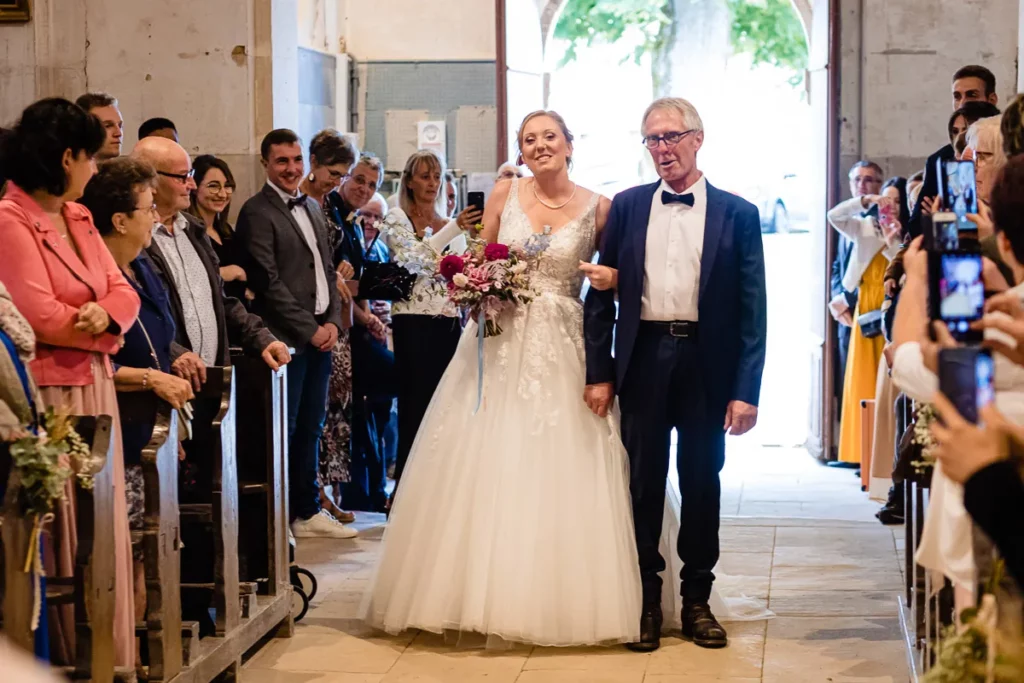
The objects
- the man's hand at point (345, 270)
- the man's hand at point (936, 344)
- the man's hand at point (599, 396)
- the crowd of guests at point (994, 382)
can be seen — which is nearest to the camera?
the crowd of guests at point (994, 382)

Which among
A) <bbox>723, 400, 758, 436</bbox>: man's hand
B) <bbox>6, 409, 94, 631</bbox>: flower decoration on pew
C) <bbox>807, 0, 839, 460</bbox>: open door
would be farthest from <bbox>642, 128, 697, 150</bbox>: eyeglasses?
<bbox>807, 0, 839, 460</bbox>: open door

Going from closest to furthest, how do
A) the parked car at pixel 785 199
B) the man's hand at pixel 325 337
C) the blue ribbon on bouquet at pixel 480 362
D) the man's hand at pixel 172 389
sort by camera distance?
the man's hand at pixel 172 389 < the blue ribbon on bouquet at pixel 480 362 < the man's hand at pixel 325 337 < the parked car at pixel 785 199

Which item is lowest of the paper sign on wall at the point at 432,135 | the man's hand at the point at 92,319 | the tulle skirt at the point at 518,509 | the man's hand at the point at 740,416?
the tulle skirt at the point at 518,509

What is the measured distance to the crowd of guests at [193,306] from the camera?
3.68 m

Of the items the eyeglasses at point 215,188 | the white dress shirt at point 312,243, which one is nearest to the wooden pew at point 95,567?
the eyeglasses at point 215,188

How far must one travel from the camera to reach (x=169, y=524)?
3.85 meters

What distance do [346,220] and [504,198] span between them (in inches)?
77.9

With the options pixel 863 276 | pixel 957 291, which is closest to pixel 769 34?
pixel 863 276

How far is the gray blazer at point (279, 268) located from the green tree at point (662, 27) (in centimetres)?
1035

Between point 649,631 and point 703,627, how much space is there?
0.19 meters

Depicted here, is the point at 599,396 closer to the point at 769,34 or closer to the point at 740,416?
the point at 740,416

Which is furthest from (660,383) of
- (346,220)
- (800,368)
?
(800,368)

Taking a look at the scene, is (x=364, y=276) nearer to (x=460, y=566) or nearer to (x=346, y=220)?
(x=346, y=220)

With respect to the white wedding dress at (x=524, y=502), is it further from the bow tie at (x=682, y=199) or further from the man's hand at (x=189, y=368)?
the man's hand at (x=189, y=368)
